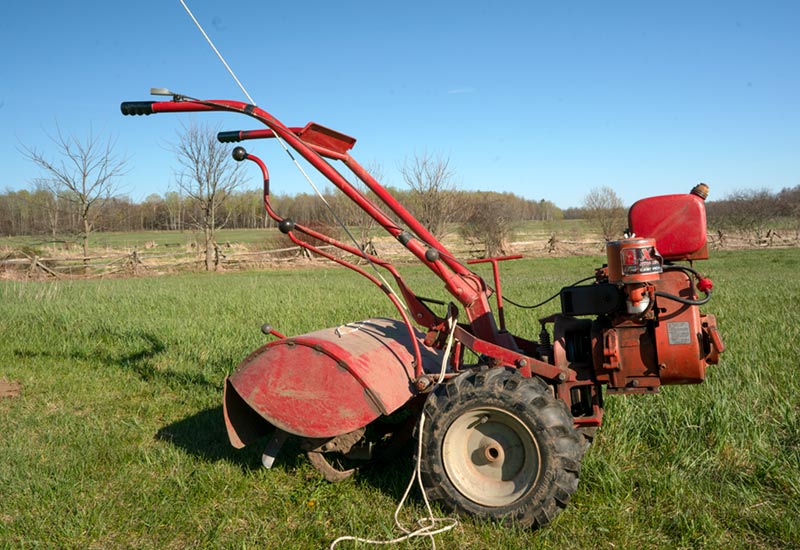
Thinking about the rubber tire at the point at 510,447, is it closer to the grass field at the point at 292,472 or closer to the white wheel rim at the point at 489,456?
the white wheel rim at the point at 489,456

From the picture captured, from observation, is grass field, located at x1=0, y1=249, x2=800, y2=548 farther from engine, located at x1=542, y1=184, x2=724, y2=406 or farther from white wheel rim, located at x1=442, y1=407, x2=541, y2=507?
engine, located at x1=542, y1=184, x2=724, y2=406

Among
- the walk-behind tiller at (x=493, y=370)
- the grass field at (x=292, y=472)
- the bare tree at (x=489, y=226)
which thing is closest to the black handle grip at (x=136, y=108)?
the walk-behind tiller at (x=493, y=370)

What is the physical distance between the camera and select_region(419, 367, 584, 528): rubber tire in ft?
11.2

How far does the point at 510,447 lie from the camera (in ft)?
12.1

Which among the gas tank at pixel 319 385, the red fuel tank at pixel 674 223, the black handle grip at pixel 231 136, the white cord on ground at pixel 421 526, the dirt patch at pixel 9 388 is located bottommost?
the white cord on ground at pixel 421 526

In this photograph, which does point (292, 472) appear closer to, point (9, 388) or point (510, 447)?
point (510, 447)

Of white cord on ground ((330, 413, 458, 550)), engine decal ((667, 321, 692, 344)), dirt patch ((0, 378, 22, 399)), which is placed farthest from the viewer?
dirt patch ((0, 378, 22, 399))

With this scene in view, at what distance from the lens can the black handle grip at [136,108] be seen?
13.3 ft

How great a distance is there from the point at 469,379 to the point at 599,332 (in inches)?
35.4

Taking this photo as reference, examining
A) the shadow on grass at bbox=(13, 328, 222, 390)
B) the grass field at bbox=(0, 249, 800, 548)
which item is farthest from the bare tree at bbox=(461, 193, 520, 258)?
the grass field at bbox=(0, 249, 800, 548)

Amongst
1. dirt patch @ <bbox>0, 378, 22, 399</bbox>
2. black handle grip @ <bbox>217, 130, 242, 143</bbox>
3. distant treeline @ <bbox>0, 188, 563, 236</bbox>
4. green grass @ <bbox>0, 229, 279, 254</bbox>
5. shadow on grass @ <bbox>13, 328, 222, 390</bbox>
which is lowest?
dirt patch @ <bbox>0, 378, 22, 399</bbox>

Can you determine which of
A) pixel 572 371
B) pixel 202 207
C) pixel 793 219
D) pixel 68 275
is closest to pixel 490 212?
pixel 202 207

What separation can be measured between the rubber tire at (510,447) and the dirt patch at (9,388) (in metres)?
5.55

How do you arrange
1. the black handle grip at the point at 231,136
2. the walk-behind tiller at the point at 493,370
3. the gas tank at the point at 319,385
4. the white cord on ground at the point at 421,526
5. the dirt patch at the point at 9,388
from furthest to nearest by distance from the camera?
1. the dirt patch at the point at 9,388
2. the black handle grip at the point at 231,136
3. the gas tank at the point at 319,385
4. the walk-behind tiller at the point at 493,370
5. the white cord on ground at the point at 421,526
